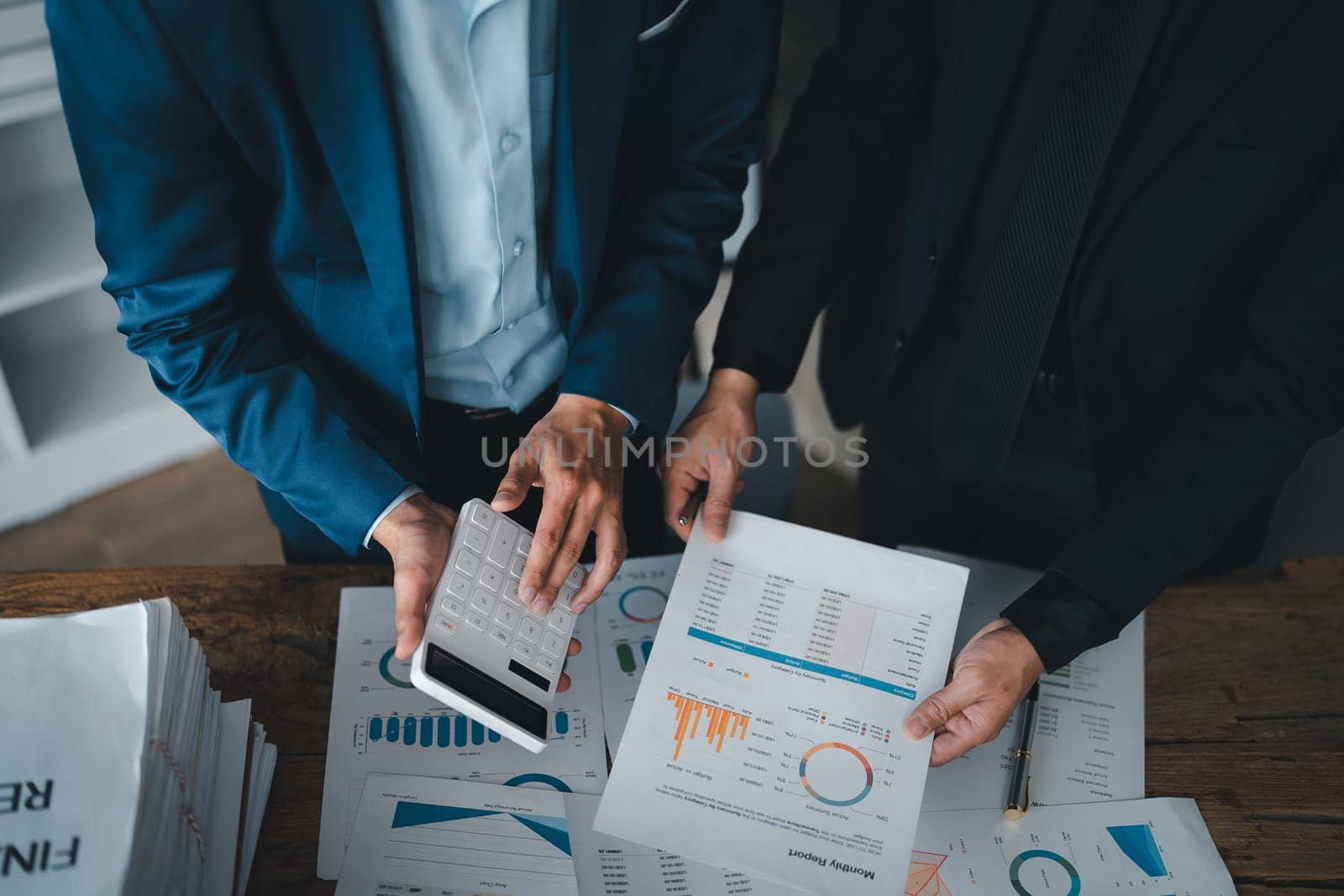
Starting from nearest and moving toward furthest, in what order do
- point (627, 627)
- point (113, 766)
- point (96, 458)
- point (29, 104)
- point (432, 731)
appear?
→ point (113, 766), point (432, 731), point (627, 627), point (29, 104), point (96, 458)

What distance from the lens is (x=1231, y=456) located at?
3.05 feet

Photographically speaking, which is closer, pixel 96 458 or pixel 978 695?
pixel 978 695

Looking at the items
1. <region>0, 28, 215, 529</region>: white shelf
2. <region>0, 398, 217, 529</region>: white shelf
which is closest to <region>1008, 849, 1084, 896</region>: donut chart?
<region>0, 28, 215, 529</region>: white shelf

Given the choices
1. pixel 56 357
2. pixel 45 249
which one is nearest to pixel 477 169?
pixel 45 249

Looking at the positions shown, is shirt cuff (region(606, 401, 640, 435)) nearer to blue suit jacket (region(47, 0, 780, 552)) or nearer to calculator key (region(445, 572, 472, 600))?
blue suit jacket (region(47, 0, 780, 552))

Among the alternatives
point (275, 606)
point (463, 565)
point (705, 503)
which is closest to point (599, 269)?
point (705, 503)

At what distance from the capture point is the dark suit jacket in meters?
0.87

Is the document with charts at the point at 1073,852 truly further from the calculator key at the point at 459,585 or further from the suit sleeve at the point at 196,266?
the suit sleeve at the point at 196,266

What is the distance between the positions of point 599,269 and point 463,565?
420 millimetres

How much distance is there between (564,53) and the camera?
2.74 feet

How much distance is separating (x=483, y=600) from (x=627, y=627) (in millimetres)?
224

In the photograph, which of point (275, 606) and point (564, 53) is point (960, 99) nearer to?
point (564, 53)

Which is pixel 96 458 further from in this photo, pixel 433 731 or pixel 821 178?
pixel 821 178

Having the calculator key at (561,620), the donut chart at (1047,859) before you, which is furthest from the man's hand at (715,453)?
the donut chart at (1047,859)
